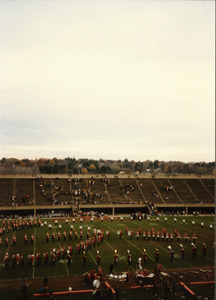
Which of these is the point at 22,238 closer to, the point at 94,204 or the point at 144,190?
the point at 94,204

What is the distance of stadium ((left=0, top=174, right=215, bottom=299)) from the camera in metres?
17.0

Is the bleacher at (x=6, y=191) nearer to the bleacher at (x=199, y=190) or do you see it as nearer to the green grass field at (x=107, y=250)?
the green grass field at (x=107, y=250)

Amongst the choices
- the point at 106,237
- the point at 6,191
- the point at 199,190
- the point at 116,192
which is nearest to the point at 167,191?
the point at 199,190

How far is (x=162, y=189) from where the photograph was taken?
190ft

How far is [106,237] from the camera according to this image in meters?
30.0

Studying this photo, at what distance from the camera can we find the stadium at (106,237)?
1703cm

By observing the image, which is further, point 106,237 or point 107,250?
point 106,237

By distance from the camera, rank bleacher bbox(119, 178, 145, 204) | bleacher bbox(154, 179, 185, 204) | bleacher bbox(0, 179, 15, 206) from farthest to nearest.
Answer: bleacher bbox(154, 179, 185, 204), bleacher bbox(119, 178, 145, 204), bleacher bbox(0, 179, 15, 206)

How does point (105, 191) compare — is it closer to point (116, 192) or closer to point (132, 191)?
point (116, 192)

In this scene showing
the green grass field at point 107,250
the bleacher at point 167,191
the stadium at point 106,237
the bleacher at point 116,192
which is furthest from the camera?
the bleacher at point 167,191

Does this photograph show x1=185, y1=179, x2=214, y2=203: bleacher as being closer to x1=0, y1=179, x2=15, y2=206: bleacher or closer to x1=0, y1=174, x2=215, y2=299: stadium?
x1=0, y1=174, x2=215, y2=299: stadium

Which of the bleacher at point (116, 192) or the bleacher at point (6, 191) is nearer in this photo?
the bleacher at point (6, 191)

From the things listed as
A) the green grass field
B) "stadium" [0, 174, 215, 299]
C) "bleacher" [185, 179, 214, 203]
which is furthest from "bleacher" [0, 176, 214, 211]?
the green grass field

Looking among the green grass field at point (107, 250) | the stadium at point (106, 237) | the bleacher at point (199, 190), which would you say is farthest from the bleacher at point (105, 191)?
the green grass field at point (107, 250)
